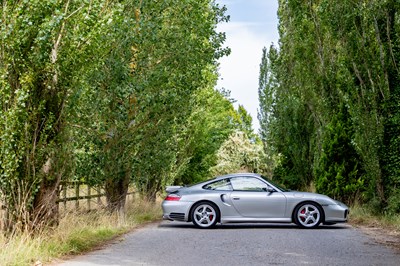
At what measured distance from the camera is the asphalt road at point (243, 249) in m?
10.2

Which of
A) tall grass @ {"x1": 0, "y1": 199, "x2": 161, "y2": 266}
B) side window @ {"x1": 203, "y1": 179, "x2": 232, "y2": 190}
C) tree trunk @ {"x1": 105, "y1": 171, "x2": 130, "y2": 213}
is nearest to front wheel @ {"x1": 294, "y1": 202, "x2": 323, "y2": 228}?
side window @ {"x1": 203, "y1": 179, "x2": 232, "y2": 190}

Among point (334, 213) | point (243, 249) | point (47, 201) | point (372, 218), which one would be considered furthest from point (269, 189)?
point (47, 201)

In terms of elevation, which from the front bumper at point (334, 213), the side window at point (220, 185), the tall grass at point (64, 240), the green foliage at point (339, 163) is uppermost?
the green foliage at point (339, 163)

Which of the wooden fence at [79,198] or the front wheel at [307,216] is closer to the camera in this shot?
the front wheel at [307,216]

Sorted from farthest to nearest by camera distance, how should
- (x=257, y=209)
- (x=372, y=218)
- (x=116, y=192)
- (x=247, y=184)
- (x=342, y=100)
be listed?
1. (x=342, y=100)
2. (x=372, y=218)
3. (x=116, y=192)
4. (x=247, y=184)
5. (x=257, y=209)

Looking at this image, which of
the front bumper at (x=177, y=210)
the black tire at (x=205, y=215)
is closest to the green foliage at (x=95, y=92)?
the front bumper at (x=177, y=210)

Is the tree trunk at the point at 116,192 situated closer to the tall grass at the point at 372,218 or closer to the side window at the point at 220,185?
the side window at the point at 220,185

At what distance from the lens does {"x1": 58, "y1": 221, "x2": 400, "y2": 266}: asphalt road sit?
10211mm

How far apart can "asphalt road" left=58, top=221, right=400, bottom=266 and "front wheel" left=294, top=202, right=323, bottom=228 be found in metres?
0.53

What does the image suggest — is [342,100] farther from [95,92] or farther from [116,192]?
[95,92]

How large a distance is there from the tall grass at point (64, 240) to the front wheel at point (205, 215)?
163 cm

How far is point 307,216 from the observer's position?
17094mm

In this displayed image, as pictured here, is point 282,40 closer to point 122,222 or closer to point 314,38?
point 314,38

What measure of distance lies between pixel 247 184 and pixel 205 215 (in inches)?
53.7
